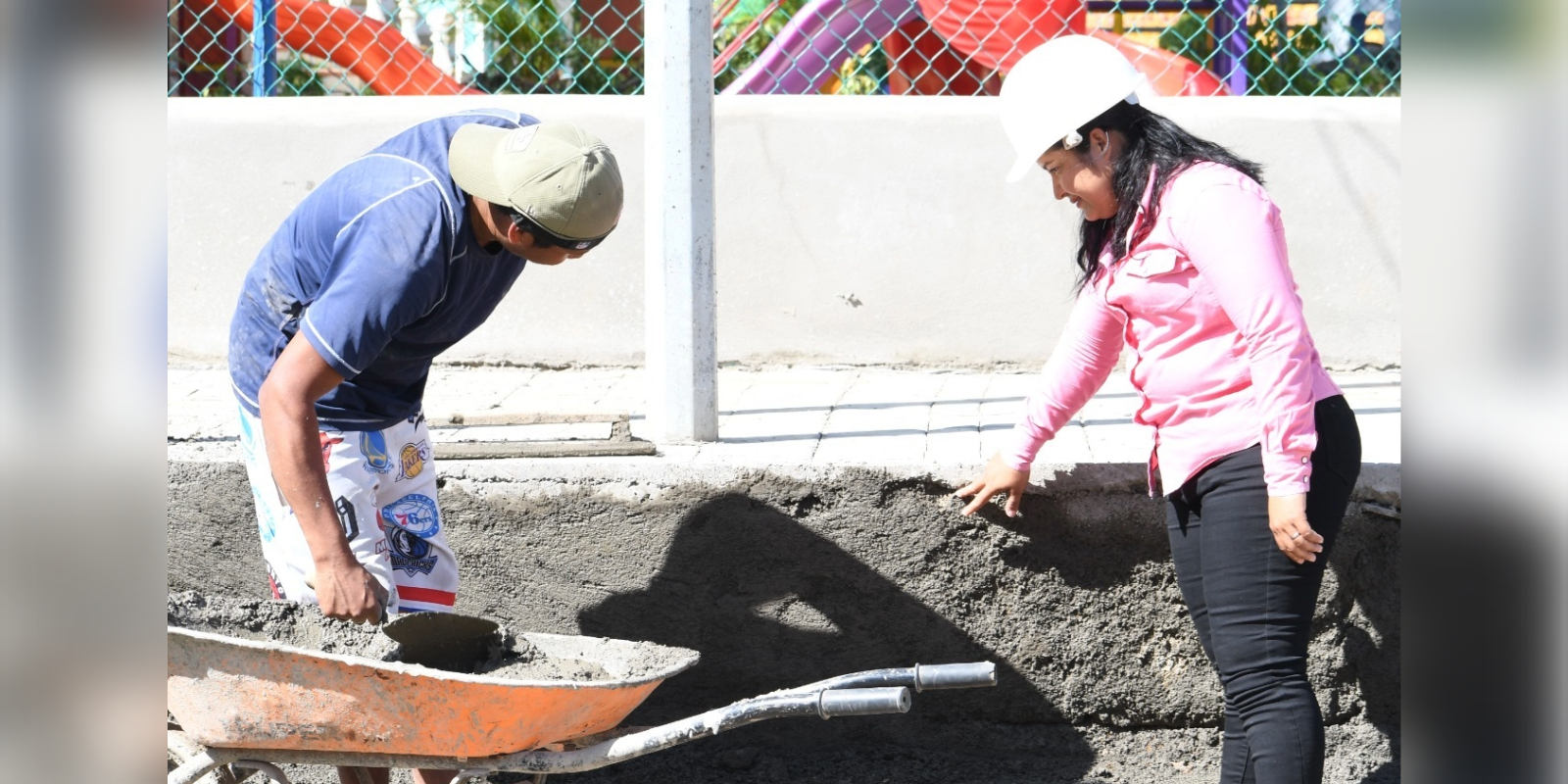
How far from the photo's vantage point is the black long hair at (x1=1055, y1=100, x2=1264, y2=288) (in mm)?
2895

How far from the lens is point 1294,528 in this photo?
9.10 feet

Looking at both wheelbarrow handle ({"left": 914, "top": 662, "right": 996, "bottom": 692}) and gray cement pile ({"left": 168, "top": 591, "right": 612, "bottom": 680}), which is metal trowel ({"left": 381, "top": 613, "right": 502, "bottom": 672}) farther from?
wheelbarrow handle ({"left": 914, "top": 662, "right": 996, "bottom": 692})

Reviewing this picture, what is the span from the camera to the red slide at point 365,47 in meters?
6.80

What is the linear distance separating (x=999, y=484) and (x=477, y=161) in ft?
5.14

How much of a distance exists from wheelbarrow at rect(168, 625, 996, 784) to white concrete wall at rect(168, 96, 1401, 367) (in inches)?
128

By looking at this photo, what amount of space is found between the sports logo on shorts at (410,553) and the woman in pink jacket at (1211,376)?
67.3 inches

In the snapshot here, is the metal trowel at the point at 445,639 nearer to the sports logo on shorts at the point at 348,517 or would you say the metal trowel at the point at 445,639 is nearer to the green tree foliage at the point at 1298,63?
the sports logo on shorts at the point at 348,517

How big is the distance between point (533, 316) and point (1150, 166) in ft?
11.8

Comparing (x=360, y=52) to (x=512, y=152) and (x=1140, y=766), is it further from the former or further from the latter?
(x=1140, y=766)

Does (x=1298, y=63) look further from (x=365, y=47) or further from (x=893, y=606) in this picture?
(x=365, y=47)

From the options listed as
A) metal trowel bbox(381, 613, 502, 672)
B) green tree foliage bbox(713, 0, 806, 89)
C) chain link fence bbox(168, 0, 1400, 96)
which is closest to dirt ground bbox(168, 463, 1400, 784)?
metal trowel bbox(381, 613, 502, 672)

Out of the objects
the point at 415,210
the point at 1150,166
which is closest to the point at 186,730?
the point at 415,210
